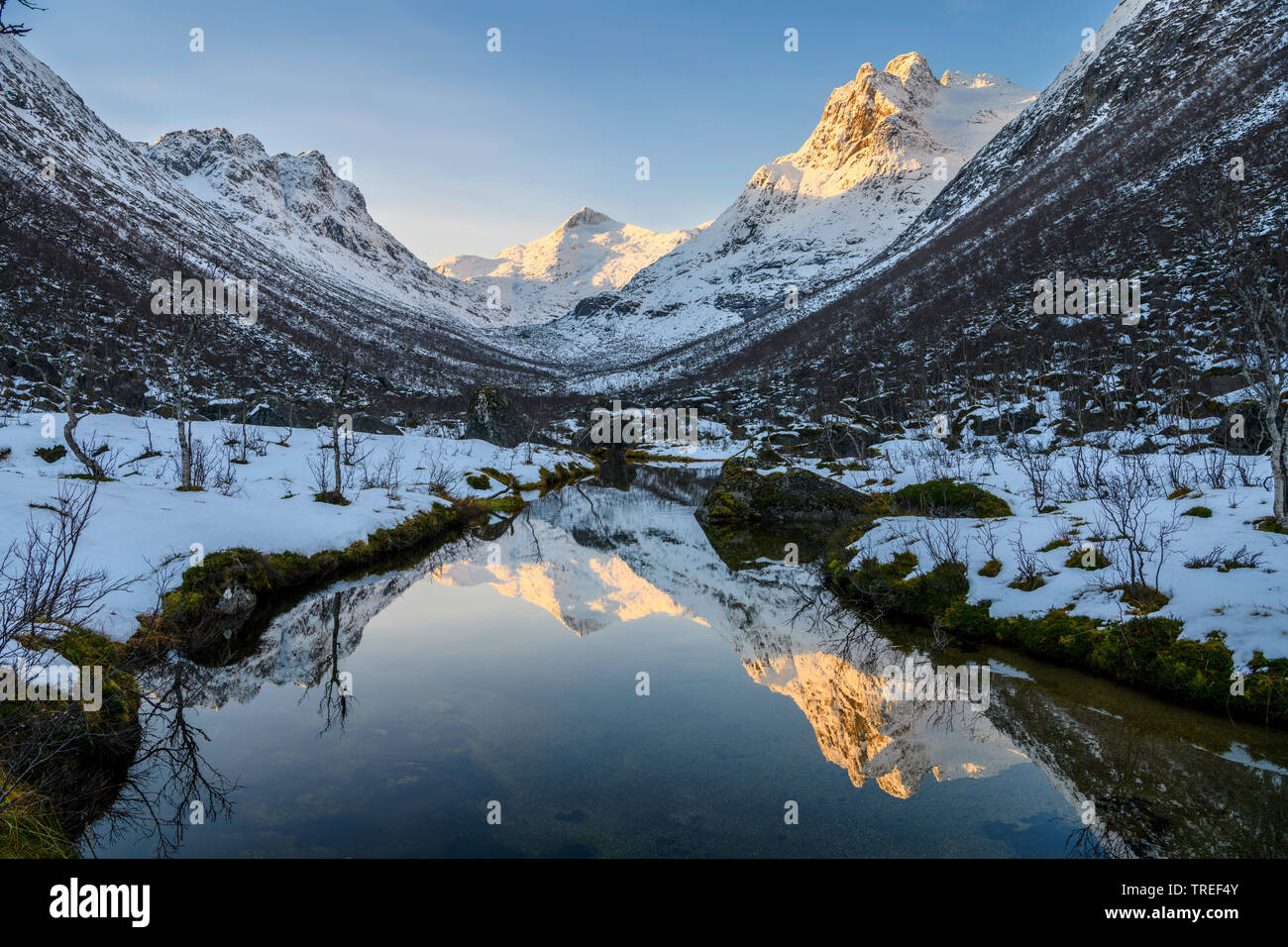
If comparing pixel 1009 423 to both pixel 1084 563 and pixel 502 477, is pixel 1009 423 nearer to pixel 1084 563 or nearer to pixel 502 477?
pixel 1084 563

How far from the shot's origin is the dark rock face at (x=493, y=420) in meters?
38.8

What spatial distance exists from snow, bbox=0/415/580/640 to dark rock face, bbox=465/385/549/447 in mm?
10086

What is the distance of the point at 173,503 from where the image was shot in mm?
11844

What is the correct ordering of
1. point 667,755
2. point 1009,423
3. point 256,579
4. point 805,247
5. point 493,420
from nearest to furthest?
point 667,755 → point 256,579 → point 1009,423 → point 493,420 → point 805,247

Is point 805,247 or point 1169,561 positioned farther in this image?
point 805,247

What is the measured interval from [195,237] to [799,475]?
113m

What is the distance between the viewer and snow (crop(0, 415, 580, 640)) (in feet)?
29.4

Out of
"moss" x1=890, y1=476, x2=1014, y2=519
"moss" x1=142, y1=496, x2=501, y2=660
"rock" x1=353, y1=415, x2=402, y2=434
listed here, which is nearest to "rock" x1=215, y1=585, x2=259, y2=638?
"moss" x1=142, y1=496, x2=501, y2=660

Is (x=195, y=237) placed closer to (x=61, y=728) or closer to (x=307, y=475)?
(x=307, y=475)

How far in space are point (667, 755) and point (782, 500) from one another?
1547 cm

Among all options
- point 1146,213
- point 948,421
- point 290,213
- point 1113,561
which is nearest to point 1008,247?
point 1146,213

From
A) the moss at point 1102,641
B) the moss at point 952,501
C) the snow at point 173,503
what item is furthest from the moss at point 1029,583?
the snow at point 173,503

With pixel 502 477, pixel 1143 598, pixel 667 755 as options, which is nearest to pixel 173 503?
pixel 667 755

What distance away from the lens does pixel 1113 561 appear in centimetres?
831
